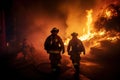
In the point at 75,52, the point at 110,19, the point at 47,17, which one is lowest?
the point at 75,52

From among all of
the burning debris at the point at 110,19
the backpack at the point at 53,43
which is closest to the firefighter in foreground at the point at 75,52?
the backpack at the point at 53,43

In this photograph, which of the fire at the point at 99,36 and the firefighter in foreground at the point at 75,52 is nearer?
the firefighter in foreground at the point at 75,52

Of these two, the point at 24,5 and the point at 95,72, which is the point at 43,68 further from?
the point at 24,5

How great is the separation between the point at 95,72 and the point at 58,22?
692 inches

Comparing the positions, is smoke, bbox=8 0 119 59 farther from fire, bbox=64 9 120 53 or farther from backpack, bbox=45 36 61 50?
backpack, bbox=45 36 61 50

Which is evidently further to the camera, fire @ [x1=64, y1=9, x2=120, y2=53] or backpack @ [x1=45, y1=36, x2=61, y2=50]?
fire @ [x1=64, y1=9, x2=120, y2=53]

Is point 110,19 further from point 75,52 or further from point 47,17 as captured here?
point 47,17

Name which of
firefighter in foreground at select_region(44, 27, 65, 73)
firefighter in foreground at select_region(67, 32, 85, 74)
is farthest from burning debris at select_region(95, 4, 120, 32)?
firefighter in foreground at select_region(44, 27, 65, 73)

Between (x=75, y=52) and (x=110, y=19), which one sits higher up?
(x=110, y=19)

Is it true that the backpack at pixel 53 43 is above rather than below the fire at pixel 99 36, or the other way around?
below

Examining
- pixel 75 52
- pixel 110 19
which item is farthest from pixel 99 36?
pixel 75 52

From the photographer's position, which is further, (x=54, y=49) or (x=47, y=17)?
(x=47, y=17)

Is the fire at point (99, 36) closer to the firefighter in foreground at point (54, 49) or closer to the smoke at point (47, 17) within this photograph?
the smoke at point (47, 17)

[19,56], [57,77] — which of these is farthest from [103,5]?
[57,77]
